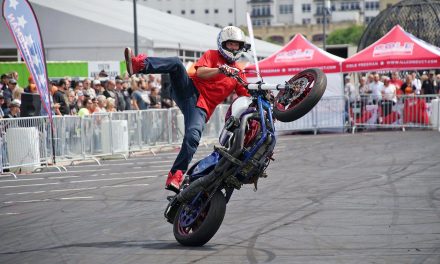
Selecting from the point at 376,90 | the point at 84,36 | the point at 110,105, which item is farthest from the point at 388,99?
the point at 84,36

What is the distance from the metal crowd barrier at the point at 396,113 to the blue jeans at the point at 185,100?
57.2 feet

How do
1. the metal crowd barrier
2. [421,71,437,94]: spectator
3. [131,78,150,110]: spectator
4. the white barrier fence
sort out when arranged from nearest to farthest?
the white barrier fence → [131,78,150,110]: spectator → the metal crowd barrier → [421,71,437,94]: spectator

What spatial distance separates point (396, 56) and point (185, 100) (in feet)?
60.7

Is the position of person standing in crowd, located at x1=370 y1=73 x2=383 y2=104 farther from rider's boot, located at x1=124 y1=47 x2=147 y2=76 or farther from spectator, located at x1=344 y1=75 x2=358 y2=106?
rider's boot, located at x1=124 y1=47 x2=147 y2=76

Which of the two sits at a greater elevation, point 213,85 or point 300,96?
point 213,85

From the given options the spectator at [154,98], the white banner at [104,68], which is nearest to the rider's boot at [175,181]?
the spectator at [154,98]

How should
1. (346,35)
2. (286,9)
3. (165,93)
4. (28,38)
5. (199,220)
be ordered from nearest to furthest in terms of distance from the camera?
(199,220)
(28,38)
(165,93)
(346,35)
(286,9)

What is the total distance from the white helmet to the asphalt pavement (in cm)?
172

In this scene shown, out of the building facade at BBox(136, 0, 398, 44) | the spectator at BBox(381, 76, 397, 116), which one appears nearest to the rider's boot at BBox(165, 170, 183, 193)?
the spectator at BBox(381, 76, 397, 116)

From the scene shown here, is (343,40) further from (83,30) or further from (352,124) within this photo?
(352,124)

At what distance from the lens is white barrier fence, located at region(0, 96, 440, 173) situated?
17000 millimetres

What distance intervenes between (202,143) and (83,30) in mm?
15568

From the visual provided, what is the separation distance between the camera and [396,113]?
26.2m

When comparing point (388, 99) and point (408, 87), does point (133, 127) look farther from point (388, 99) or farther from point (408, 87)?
point (408, 87)
